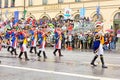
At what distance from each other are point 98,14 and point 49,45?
959 cm

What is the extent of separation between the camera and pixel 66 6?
47.8 m

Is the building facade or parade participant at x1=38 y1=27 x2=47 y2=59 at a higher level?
the building facade

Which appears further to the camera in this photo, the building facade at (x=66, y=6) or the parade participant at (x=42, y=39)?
the building facade at (x=66, y=6)

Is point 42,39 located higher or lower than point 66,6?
lower

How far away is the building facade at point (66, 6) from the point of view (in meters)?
41.9

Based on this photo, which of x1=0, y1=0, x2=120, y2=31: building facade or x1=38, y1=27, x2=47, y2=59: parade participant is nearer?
x1=38, y1=27, x2=47, y2=59: parade participant

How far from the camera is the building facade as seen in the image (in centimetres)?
4191

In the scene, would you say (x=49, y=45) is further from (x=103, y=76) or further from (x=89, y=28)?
(x=103, y=76)

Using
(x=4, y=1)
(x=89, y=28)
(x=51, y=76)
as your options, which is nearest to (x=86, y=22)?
(x=89, y=28)

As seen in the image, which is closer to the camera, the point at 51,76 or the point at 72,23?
the point at 51,76

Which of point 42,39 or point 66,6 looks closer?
point 42,39

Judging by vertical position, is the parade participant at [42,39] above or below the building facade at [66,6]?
below

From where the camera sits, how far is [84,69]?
13.1m

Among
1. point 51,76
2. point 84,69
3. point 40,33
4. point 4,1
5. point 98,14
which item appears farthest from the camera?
point 4,1
